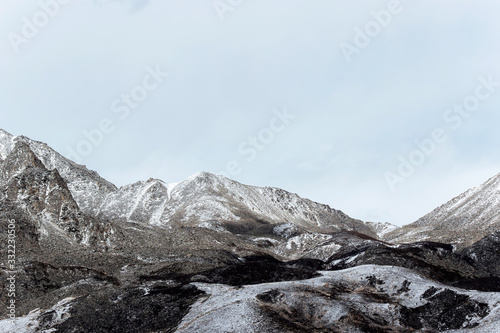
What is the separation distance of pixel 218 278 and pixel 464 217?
9569cm

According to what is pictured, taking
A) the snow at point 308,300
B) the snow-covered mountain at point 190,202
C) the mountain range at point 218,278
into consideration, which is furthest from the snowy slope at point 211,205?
the snow at point 308,300

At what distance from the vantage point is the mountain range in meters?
28.5

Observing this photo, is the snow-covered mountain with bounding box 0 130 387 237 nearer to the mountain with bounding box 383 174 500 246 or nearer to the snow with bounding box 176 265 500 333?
the mountain with bounding box 383 174 500 246

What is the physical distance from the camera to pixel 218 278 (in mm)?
40500

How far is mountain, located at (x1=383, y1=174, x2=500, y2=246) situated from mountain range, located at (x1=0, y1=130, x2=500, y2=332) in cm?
115

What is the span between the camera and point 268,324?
25688 millimetres

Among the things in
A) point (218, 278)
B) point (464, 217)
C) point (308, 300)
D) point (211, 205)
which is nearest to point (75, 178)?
point (211, 205)

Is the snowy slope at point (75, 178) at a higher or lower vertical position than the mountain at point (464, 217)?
higher

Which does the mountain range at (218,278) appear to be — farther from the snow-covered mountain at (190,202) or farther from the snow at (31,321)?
the snow-covered mountain at (190,202)

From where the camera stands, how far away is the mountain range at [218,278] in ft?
93.6

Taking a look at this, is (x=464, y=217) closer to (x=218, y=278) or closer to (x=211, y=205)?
(x=211, y=205)

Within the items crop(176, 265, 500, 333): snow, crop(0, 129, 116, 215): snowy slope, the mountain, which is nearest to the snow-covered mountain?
crop(0, 129, 116, 215): snowy slope

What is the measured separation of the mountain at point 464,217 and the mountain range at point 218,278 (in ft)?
3.77

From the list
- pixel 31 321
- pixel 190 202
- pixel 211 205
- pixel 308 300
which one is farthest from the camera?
pixel 190 202
